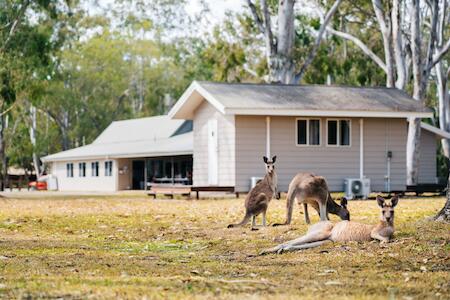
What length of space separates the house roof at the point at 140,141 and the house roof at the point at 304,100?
847 centimetres

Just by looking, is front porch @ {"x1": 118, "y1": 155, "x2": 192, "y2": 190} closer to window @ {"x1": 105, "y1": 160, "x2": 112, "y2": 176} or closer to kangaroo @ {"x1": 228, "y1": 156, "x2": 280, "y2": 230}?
window @ {"x1": 105, "y1": 160, "x2": 112, "y2": 176}

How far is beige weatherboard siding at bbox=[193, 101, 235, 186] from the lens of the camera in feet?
110

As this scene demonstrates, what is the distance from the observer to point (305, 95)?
34.9 metres

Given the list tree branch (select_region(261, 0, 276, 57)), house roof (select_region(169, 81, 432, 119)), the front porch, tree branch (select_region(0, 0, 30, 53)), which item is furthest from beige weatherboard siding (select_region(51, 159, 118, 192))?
house roof (select_region(169, 81, 432, 119))

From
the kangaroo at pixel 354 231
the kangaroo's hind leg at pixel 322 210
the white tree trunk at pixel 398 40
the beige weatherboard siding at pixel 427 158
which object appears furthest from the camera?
the beige weatherboard siding at pixel 427 158

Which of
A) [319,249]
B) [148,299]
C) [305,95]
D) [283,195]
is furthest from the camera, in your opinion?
[305,95]

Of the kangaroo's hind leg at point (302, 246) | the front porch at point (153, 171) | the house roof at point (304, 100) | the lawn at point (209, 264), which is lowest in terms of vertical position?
the lawn at point (209, 264)

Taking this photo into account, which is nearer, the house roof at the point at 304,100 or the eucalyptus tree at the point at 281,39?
the house roof at the point at 304,100

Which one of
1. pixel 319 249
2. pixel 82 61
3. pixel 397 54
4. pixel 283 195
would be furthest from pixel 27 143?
pixel 319 249

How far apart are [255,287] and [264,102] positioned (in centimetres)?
2480

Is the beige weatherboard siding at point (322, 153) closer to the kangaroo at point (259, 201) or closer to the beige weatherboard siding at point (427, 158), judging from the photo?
the beige weatherboard siding at point (427, 158)

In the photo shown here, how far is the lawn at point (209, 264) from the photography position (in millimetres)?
8500

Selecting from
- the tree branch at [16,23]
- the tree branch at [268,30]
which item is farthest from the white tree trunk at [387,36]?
the tree branch at [16,23]

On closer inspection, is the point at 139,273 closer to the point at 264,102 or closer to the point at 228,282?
the point at 228,282
